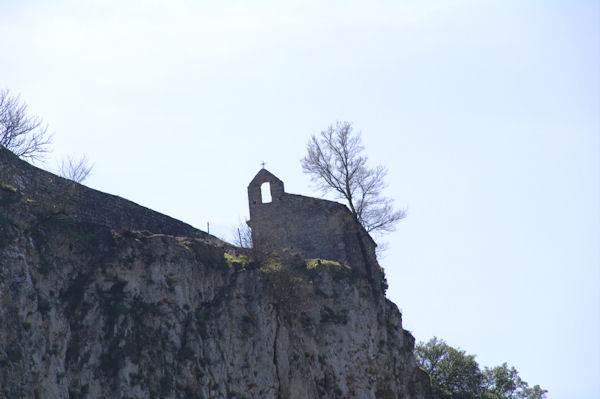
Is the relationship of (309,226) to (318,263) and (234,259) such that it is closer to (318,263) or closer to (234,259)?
(318,263)

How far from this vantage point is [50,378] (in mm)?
17844

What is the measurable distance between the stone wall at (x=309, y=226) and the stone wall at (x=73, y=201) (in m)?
8.73

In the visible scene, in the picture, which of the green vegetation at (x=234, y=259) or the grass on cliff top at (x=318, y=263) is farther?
the grass on cliff top at (x=318, y=263)

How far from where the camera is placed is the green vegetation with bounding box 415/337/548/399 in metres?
43.1

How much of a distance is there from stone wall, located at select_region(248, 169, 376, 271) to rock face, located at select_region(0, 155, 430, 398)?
2.58 metres

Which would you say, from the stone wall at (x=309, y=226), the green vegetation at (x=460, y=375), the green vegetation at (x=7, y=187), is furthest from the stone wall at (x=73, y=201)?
the green vegetation at (x=460, y=375)

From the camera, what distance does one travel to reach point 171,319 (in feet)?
73.4

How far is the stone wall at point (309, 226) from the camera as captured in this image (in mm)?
33562

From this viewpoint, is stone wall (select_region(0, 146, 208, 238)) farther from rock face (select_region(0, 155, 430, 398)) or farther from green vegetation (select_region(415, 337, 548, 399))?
green vegetation (select_region(415, 337, 548, 399))

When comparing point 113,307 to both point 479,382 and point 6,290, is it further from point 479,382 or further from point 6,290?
point 479,382

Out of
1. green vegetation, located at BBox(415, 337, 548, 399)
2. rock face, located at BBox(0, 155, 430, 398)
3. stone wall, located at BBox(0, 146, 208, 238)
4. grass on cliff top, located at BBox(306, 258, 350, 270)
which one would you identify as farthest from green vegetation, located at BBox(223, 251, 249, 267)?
green vegetation, located at BBox(415, 337, 548, 399)

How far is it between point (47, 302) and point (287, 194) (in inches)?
688

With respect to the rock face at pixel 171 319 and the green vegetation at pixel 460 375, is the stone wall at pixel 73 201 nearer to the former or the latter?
the rock face at pixel 171 319

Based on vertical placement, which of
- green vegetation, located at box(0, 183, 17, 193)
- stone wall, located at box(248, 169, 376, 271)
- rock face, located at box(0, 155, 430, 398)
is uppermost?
stone wall, located at box(248, 169, 376, 271)
